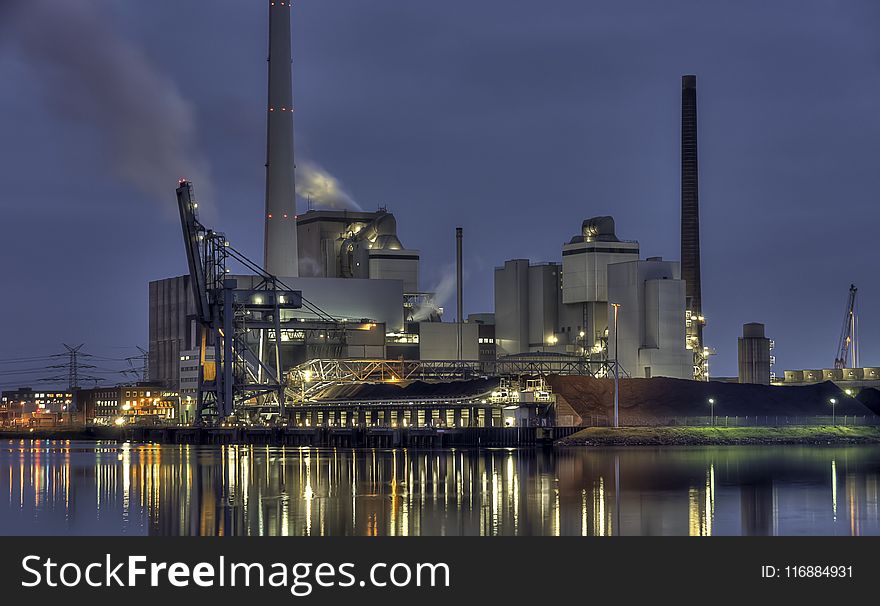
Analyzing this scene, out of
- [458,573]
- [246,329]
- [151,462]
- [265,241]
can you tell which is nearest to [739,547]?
[458,573]

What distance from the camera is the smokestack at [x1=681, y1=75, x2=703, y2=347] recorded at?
11794 cm

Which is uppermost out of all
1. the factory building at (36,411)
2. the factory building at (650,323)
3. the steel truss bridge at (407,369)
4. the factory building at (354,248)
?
the factory building at (354,248)

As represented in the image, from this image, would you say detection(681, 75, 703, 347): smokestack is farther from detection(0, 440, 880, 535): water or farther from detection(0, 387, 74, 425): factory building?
detection(0, 387, 74, 425): factory building

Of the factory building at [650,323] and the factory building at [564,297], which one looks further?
the factory building at [564,297]

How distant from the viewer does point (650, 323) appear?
10781 centimetres

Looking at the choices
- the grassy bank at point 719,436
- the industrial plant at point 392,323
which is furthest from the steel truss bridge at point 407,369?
the grassy bank at point 719,436

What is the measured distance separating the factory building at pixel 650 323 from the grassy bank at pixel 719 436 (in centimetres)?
1384

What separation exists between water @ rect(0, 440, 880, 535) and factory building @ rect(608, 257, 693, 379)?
27700mm

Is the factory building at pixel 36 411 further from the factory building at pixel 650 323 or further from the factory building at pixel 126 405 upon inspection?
the factory building at pixel 650 323

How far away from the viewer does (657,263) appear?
11019cm

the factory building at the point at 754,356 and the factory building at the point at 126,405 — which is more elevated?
the factory building at the point at 754,356

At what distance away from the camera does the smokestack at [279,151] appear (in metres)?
110

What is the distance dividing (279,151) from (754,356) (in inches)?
1590

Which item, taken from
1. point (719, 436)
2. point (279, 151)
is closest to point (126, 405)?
point (279, 151)
